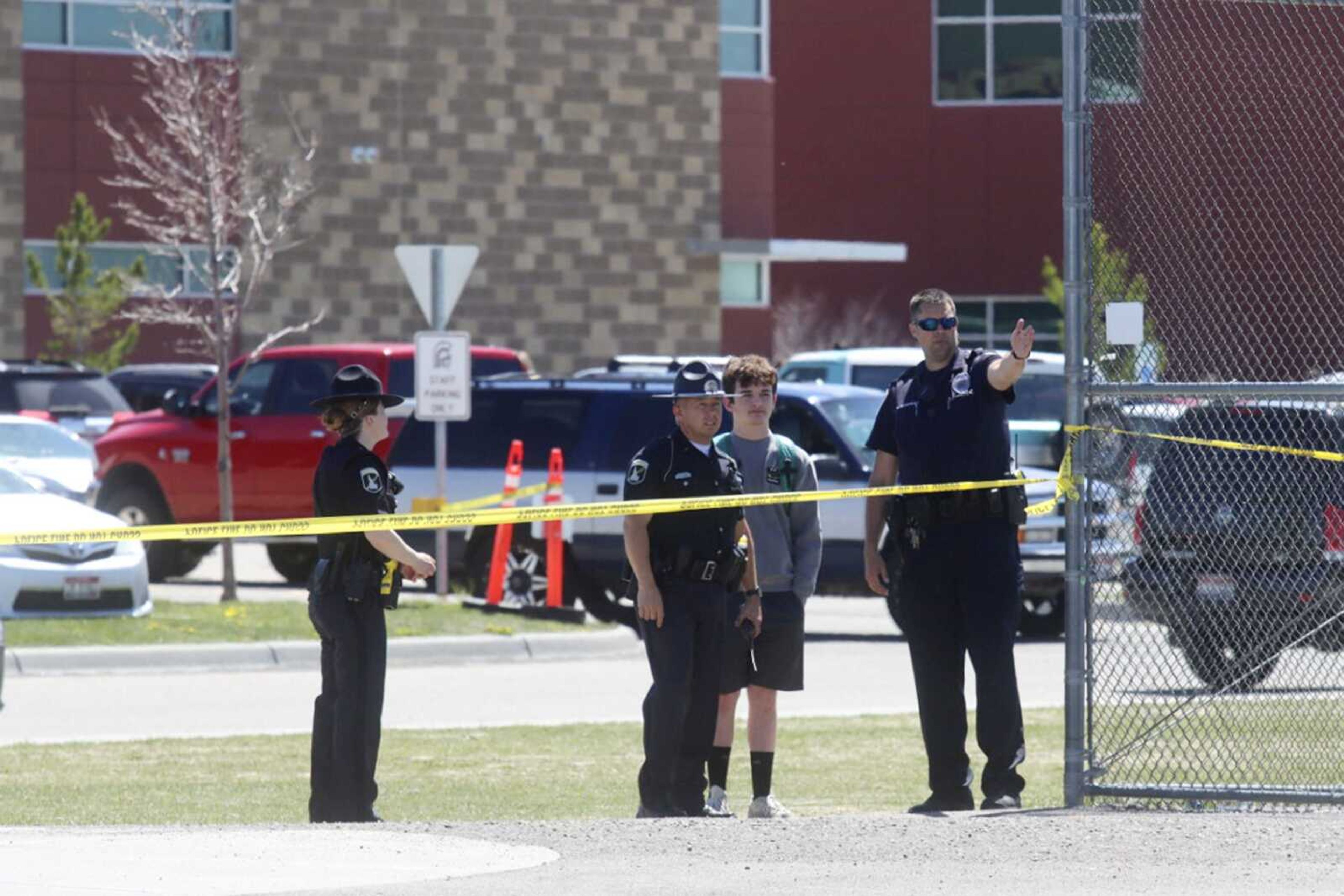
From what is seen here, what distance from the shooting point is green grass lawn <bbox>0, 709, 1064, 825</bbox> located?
33.2 ft

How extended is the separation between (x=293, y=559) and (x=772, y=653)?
13.5 meters

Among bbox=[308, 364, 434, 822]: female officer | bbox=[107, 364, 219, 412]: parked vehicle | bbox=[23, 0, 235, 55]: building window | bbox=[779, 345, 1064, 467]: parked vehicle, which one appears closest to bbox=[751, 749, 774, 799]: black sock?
bbox=[308, 364, 434, 822]: female officer

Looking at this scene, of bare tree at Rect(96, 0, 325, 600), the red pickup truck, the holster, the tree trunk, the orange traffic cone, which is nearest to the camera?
the holster

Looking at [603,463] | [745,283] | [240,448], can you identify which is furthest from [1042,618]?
[745,283]

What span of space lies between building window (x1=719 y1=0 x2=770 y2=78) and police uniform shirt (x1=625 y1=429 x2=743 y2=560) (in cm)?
3585

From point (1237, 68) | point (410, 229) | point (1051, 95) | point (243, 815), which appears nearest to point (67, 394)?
point (410, 229)

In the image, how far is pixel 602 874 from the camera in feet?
23.9

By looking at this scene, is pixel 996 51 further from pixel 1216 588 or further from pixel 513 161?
pixel 1216 588

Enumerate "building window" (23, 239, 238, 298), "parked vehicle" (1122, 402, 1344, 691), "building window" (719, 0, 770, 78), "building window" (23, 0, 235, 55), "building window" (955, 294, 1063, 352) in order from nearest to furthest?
"parked vehicle" (1122, 402, 1344, 691) < "building window" (23, 239, 238, 298) < "building window" (23, 0, 235, 55) < "building window" (719, 0, 770, 78) < "building window" (955, 294, 1063, 352)

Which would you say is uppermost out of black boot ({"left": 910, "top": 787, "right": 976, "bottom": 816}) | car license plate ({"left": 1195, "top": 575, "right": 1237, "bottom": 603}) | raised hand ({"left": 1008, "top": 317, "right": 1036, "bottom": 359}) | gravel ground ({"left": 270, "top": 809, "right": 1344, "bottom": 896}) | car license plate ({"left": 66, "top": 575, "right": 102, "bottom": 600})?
raised hand ({"left": 1008, "top": 317, "right": 1036, "bottom": 359})

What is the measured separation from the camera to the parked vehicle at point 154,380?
3550cm

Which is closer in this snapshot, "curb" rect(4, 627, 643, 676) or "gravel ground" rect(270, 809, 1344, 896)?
"gravel ground" rect(270, 809, 1344, 896)

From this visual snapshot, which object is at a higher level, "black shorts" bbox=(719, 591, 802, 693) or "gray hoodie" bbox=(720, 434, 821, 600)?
"gray hoodie" bbox=(720, 434, 821, 600)

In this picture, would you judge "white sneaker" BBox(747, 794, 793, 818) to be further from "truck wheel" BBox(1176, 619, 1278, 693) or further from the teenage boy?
"truck wheel" BBox(1176, 619, 1278, 693)
